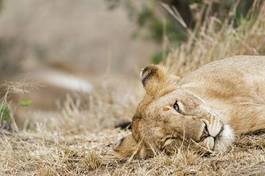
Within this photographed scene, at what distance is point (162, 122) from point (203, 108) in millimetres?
244

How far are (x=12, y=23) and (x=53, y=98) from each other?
3943 mm

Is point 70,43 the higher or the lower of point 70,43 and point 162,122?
the lower

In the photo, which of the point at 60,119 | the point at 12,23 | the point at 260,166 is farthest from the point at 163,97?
the point at 12,23

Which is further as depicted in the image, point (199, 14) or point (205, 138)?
point (199, 14)

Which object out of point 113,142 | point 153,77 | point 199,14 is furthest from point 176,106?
point 199,14

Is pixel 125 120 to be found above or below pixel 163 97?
below

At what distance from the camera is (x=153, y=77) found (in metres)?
4.79

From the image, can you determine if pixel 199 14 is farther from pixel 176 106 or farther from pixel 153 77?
pixel 176 106

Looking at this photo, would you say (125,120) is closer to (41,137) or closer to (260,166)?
(41,137)

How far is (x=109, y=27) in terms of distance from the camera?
56.1ft

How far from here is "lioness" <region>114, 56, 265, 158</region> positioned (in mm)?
4133

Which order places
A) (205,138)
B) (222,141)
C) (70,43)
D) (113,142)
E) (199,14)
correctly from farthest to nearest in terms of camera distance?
(70,43) → (199,14) → (113,142) → (222,141) → (205,138)

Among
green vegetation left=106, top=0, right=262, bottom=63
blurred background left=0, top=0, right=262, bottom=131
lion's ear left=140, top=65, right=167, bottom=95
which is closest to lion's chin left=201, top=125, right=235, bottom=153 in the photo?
lion's ear left=140, top=65, right=167, bottom=95

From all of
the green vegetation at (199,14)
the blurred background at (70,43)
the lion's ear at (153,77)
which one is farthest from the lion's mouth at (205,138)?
the blurred background at (70,43)
